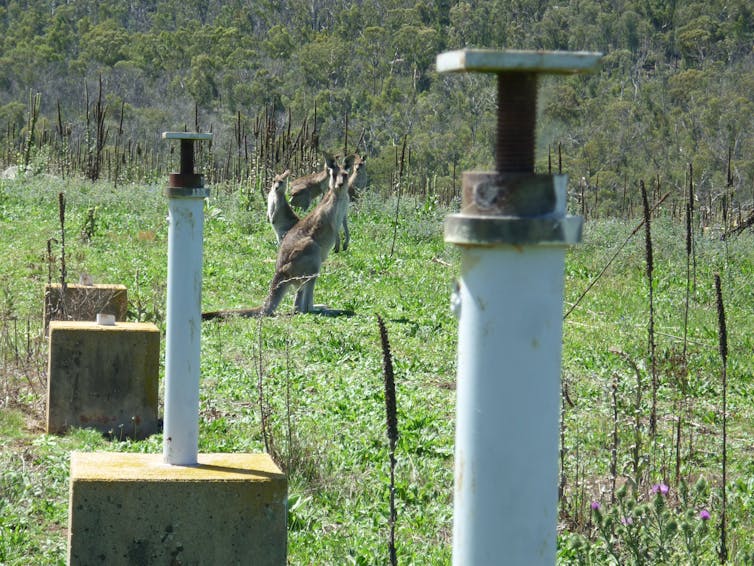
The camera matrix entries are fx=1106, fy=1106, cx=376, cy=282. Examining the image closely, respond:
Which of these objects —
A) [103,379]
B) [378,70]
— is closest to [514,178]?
[103,379]

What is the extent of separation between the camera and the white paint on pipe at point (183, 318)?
435cm

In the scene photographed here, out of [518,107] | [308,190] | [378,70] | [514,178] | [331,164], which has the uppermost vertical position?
[378,70]

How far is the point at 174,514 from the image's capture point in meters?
4.35

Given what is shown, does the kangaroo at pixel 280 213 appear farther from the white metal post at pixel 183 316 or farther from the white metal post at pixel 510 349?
the white metal post at pixel 510 349

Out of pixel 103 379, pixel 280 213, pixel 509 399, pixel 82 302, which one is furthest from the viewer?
pixel 280 213

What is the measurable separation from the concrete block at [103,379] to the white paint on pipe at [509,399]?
5747 millimetres

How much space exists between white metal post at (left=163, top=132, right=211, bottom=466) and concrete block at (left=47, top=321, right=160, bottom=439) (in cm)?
283

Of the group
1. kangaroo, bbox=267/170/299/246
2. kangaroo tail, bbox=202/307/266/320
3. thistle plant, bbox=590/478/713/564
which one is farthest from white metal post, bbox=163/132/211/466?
kangaroo, bbox=267/170/299/246

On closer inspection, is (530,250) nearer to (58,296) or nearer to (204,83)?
(58,296)

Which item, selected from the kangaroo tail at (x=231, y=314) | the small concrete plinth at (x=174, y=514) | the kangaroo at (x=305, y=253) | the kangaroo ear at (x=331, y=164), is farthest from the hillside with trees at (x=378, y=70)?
the small concrete plinth at (x=174, y=514)

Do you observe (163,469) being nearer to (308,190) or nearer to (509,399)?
(509,399)

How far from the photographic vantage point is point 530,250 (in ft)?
5.37

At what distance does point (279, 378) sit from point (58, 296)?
187 cm

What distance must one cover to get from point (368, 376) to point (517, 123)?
735cm
